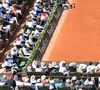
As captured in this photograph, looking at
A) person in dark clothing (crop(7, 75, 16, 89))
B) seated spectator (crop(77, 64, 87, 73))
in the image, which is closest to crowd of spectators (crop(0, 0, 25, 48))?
person in dark clothing (crop(7, 75, 16, 89))

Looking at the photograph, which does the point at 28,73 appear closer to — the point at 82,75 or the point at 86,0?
the point at 82,75

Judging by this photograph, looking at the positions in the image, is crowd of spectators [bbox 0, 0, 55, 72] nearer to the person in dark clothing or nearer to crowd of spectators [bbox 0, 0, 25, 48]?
crowd of spectators [bbox 0, 0, 25, 48]

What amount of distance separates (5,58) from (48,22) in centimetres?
468

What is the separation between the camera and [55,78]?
103ft

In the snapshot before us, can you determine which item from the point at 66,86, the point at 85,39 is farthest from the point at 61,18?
the point at 66,86

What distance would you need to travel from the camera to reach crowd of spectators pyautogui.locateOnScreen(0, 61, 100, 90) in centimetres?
3012

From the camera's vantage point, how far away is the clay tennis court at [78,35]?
36938 mm

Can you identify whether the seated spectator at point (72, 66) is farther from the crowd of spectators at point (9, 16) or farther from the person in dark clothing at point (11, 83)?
the crowd of spectators at point (9, 16)

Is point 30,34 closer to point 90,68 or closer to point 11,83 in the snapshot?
point 11,83

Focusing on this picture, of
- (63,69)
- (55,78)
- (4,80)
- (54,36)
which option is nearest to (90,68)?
(63,69)

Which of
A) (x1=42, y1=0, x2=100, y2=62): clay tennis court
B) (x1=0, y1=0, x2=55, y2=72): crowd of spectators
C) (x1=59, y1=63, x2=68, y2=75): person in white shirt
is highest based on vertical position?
(x1=59, y1=63, x2=68, y2=75): person in white shirt

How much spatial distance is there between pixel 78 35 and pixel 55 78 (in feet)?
28.5

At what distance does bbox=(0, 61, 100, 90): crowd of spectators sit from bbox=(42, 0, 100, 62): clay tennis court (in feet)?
12.1

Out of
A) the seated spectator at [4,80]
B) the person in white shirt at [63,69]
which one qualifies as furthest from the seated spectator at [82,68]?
the seated spectator at [4,80]
